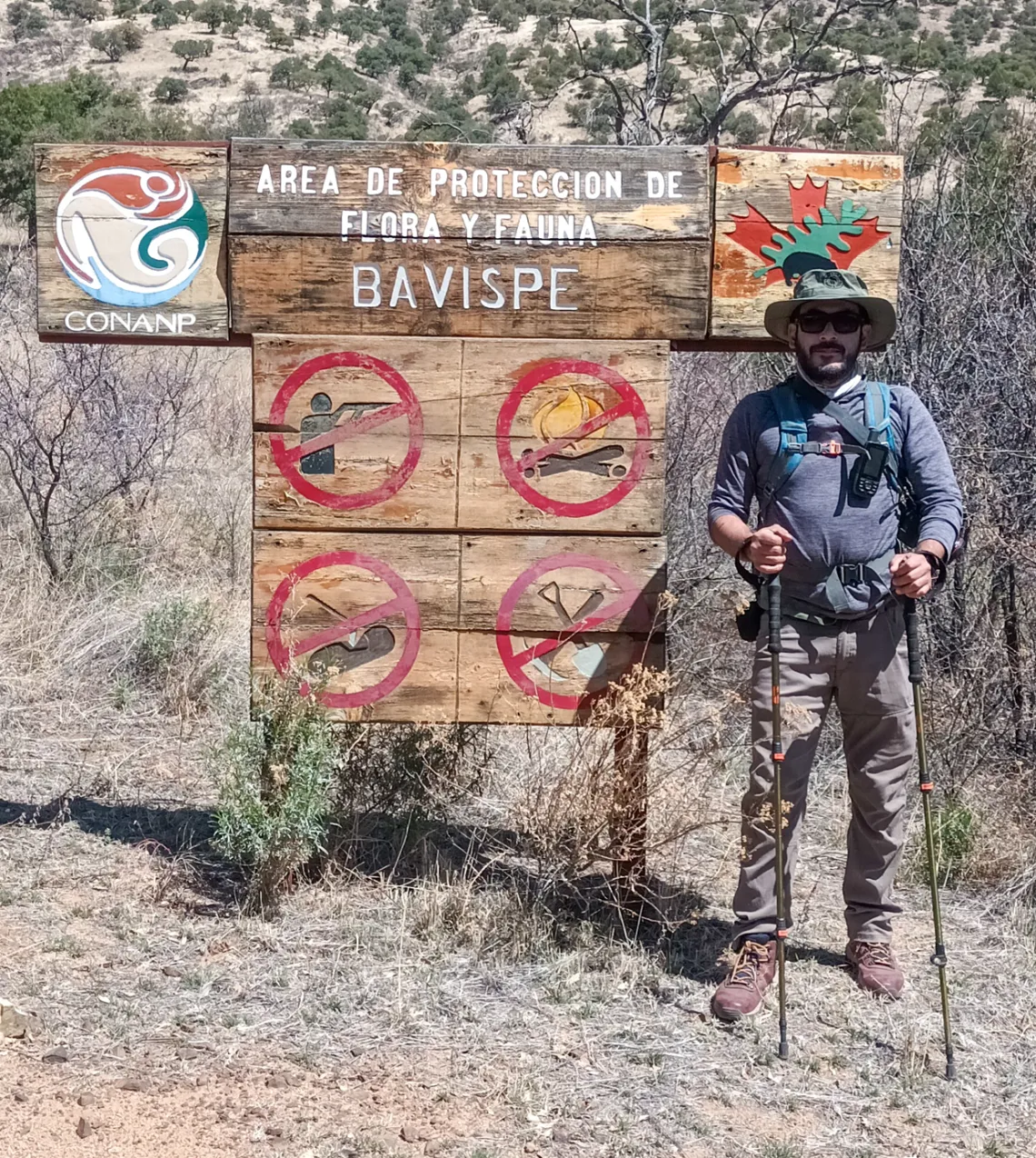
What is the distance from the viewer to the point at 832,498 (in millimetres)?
4074

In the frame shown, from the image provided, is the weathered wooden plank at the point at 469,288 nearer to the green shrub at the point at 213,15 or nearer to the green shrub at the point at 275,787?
the green shrub at the point at 275,787

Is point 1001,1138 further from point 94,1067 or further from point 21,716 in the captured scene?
point 21,716

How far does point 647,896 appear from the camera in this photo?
4738 mm

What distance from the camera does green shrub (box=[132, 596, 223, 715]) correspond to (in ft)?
22.0

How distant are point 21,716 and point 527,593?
298cm

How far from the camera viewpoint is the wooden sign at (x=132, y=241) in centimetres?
452

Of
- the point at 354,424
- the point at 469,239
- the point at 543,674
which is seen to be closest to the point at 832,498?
the point at 543,674

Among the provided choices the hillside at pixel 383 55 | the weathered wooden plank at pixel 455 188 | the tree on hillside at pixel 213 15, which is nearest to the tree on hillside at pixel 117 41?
the hillside at pixel 383 55

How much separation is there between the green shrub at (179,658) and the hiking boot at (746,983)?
3324 mm

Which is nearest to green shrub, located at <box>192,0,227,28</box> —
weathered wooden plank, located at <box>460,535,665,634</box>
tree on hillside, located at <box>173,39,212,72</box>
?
tree on hillside, located at <box>173,39,212,72</box>

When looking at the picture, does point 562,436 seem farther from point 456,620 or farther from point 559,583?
point 456,620

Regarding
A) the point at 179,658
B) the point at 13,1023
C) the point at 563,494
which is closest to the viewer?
the point at 13,1023

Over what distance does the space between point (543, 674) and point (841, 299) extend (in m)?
1.56

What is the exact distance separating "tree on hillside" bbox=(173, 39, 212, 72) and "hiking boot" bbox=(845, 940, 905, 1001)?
36.5m
